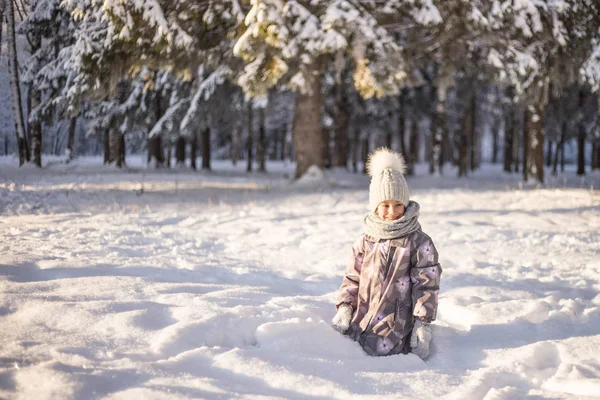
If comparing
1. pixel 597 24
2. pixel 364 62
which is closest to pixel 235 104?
pixel 364 62

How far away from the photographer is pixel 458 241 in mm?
6301

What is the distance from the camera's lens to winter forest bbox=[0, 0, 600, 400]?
2.66 m

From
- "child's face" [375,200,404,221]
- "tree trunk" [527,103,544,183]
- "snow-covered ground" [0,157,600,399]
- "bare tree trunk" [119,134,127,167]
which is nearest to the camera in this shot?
"snow-covered ground" [0,157,600,399]

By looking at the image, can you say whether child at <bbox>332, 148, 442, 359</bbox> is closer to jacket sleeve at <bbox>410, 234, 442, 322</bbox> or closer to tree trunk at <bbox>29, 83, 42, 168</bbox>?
jacket sleeve at <bbox>410, 234, 442, 322</bbox>

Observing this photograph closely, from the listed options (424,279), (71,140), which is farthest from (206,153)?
(424,279)

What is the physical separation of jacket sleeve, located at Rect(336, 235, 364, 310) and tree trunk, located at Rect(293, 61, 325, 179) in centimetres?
932

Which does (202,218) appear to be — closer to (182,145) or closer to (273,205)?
(273,205)

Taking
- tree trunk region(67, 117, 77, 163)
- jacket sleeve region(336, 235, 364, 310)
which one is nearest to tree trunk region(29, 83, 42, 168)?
tree trunk region(67, 117, 77, 163)

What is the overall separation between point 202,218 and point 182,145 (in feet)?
56.8

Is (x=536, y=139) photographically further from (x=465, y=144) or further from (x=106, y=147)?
(x=106, y=147)

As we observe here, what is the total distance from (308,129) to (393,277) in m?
9.59

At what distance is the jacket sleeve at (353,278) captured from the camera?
3.29 meters

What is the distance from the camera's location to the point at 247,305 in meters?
3.63

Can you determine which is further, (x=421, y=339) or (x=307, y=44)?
(x=307, y=44)
